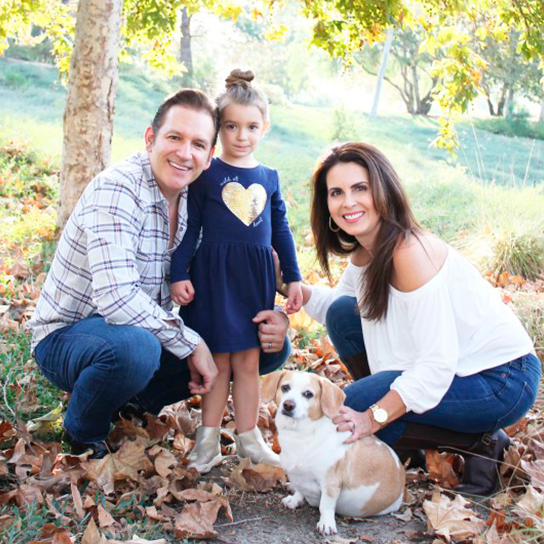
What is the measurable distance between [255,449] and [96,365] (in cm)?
89

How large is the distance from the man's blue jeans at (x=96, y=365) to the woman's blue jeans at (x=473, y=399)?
38.9 inches

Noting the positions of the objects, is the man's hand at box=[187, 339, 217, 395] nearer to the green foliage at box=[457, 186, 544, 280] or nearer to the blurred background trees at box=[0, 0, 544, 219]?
the blurred background trees at box=[0, 0, 544, 219]

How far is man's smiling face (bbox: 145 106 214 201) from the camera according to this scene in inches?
119

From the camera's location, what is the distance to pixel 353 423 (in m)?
2.74

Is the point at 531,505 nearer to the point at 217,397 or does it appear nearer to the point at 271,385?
the point at 271,385

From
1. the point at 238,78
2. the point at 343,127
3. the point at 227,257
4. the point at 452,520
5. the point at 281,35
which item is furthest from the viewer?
the point at 343,127

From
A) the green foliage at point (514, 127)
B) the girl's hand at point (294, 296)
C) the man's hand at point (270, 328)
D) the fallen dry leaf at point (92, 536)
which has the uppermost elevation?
the green foliage at point (514, 127)

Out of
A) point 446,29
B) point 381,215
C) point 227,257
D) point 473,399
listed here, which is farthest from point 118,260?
point 446,29

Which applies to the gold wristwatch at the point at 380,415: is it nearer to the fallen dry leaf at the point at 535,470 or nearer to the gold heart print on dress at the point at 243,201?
the fallen dry leaf at the point at 535,470

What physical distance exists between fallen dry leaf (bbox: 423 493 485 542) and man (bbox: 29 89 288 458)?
1.09m

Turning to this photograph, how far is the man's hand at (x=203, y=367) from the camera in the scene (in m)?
3.04

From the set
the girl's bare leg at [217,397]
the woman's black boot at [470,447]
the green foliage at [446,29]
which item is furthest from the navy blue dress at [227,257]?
the green foliage at [446,29]

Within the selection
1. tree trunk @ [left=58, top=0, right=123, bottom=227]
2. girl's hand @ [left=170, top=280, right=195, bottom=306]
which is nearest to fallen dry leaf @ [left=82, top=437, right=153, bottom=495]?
girl's hand @ [left=170, top=280, right=195, bottom=306]

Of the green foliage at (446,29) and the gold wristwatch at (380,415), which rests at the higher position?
the green foliage at (446,29)
